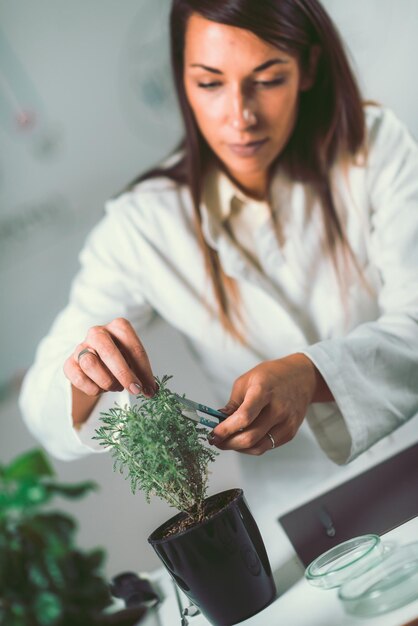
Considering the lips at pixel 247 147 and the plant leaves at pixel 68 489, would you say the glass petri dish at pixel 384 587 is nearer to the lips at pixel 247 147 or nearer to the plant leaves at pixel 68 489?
the plant leaves at pixel 68 489

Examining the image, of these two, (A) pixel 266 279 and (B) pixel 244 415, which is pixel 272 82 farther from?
(B) pixel 244 415

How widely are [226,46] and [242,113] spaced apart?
0.32 ft

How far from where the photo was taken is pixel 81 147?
1550 millimetres

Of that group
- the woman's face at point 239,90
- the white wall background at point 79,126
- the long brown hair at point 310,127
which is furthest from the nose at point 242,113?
the white wall background at point 79,126

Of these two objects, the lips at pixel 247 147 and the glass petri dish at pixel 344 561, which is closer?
the glass petri dish at pixel 344 561

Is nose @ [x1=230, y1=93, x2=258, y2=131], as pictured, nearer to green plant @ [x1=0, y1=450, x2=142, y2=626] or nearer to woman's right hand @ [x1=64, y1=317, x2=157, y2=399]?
woman's right hand @ [x1=64, y1=317, x2=157, y2=399]

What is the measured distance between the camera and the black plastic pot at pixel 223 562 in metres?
0.68

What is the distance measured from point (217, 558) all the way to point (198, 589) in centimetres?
5

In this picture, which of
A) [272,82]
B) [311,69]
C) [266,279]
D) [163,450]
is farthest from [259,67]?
[163,450]

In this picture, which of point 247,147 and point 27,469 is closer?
point 27,469

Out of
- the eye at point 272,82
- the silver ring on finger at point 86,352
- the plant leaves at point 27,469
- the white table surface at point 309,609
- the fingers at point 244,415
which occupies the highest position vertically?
the eye at point 272,82

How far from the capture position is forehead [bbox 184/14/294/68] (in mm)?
991

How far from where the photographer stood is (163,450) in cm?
68

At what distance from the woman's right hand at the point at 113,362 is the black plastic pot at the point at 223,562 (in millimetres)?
152
